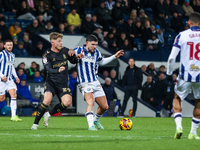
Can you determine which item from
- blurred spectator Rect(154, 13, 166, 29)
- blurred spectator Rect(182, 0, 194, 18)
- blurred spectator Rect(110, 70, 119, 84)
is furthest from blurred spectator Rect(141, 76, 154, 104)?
blurred spectator Rect(182, 0, 194, 18)

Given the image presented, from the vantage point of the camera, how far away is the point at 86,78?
9070 mm

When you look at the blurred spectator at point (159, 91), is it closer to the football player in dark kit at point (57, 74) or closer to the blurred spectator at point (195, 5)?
the football player in dark kit at point (57, 74)

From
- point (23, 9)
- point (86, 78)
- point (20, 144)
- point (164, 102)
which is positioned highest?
point (23, 9)

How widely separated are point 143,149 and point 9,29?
47.8 ft

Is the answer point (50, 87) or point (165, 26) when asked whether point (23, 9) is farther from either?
point (50, 87)

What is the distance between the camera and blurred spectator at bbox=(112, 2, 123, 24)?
22.1 metres

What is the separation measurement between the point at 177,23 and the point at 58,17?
25.0ft

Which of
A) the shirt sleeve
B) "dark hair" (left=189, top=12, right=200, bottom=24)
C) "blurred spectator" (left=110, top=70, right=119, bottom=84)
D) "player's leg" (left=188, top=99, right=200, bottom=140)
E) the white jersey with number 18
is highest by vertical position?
"dark hair" (left=189, top=12, right=200, bottom=24)

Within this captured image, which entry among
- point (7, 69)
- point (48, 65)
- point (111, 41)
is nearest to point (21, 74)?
point (7, 69)

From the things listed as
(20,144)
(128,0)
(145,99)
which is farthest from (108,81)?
(20,144)

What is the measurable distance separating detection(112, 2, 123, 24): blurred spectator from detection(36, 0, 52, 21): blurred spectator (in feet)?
12.0

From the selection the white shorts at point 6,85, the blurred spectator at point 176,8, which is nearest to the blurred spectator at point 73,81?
the white shorts at point 6,85

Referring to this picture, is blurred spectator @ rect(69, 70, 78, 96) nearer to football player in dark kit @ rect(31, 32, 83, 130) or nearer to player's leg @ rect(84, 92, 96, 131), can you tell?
football player in dark kit @ rect(31, 32, 83, 130)

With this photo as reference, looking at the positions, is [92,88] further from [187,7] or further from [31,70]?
[187,7]
